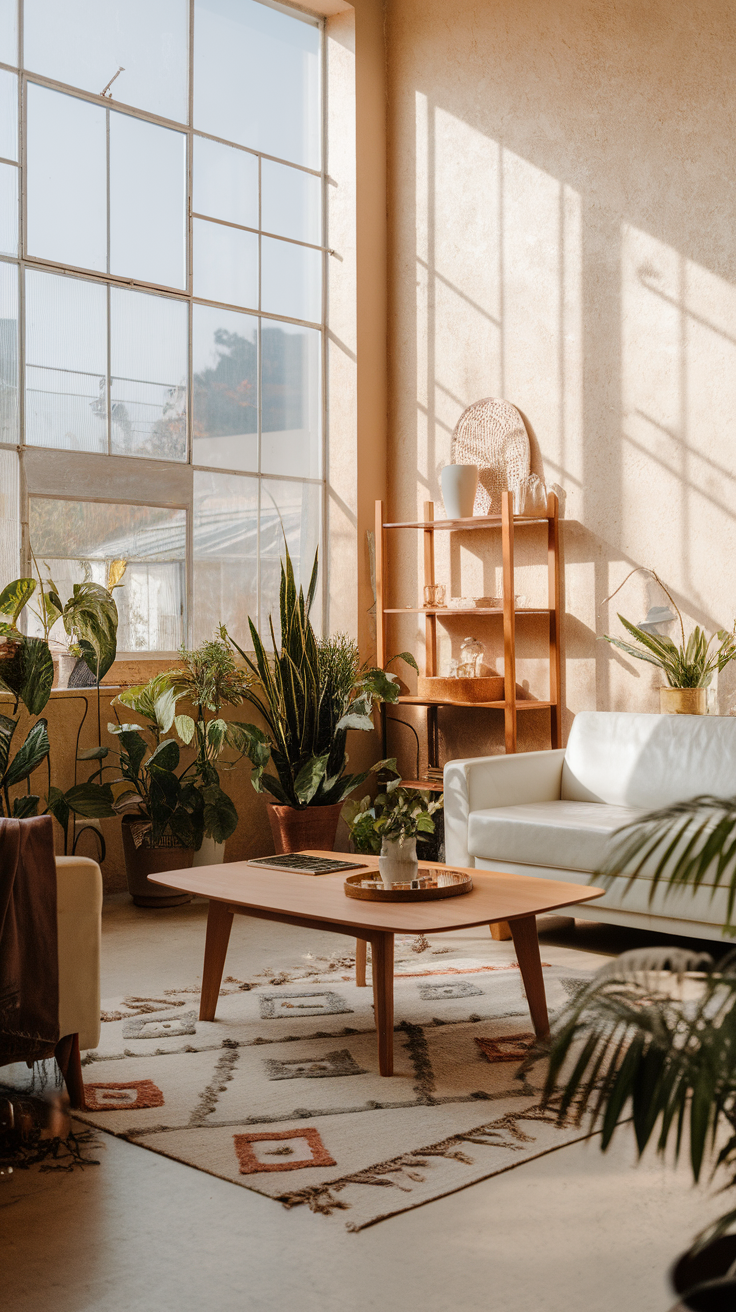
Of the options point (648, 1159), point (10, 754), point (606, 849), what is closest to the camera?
point (648, 1159)

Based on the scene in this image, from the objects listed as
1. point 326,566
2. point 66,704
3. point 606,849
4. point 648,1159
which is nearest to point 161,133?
point 326,566

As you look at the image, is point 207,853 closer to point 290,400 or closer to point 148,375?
point 148,375

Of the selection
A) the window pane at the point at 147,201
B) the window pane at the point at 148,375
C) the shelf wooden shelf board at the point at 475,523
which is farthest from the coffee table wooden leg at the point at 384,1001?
the window pane at the point at 147,201

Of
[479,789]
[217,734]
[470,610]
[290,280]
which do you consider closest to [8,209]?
[290,280]

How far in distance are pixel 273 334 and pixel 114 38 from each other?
1.51m

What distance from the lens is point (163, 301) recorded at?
5727mm

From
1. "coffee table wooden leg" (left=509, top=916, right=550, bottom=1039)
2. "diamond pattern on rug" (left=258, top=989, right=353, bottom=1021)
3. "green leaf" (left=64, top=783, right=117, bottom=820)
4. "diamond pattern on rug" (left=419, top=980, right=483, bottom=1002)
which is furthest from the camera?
"green leaf" (left=64, top=783, right=117, bottom=820)

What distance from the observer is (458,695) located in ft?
18.6

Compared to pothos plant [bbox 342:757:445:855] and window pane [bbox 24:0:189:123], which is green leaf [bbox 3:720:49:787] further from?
window pane [bbox 24:0:189:123]

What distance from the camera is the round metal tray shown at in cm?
329

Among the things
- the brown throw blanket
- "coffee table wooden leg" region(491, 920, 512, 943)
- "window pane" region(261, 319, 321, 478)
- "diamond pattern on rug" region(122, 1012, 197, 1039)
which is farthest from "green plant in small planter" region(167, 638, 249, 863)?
the brown throw blanket

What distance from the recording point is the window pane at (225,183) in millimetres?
5887

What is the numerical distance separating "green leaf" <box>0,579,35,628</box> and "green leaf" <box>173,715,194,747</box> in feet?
2.95

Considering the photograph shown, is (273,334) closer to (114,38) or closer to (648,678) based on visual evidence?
(114,38)
